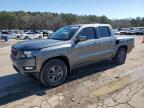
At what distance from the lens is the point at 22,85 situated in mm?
6711

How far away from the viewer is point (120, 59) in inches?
366

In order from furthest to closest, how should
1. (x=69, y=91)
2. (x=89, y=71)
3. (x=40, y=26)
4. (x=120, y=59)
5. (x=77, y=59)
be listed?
1. (x=40, y=26)
2. (x=120, y=59)
3. (x=89, y=71)
4. (x=77, y=59)
5. (x=69, y=91)

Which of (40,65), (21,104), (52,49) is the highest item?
(52,49)

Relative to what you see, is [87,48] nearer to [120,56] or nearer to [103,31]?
[103,31]

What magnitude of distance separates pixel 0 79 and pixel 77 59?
8.70ft

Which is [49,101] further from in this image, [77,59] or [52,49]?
[77,59]

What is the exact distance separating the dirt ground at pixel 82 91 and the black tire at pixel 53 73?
0.19m

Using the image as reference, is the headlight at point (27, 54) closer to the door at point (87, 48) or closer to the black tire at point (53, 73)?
the black tire at point (53, 73)

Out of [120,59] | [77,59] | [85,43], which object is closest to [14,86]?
[77,59]

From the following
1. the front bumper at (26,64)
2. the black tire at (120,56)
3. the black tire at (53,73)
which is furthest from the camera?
the black tire at (120,56)

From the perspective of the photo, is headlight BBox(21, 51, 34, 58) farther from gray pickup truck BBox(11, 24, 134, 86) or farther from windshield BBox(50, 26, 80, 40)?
windshield BBox(50, 26, 80, 40)

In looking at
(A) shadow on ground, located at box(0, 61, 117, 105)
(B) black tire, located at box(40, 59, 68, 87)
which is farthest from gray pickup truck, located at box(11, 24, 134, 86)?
(A) shadow on ground, located at box(0, 61, 117, 105)

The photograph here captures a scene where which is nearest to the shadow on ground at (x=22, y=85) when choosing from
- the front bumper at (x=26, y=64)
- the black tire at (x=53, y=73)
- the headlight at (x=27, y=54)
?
the black tire at (x=53, y=73)

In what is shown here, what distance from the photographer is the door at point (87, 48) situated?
7047 millimetres
